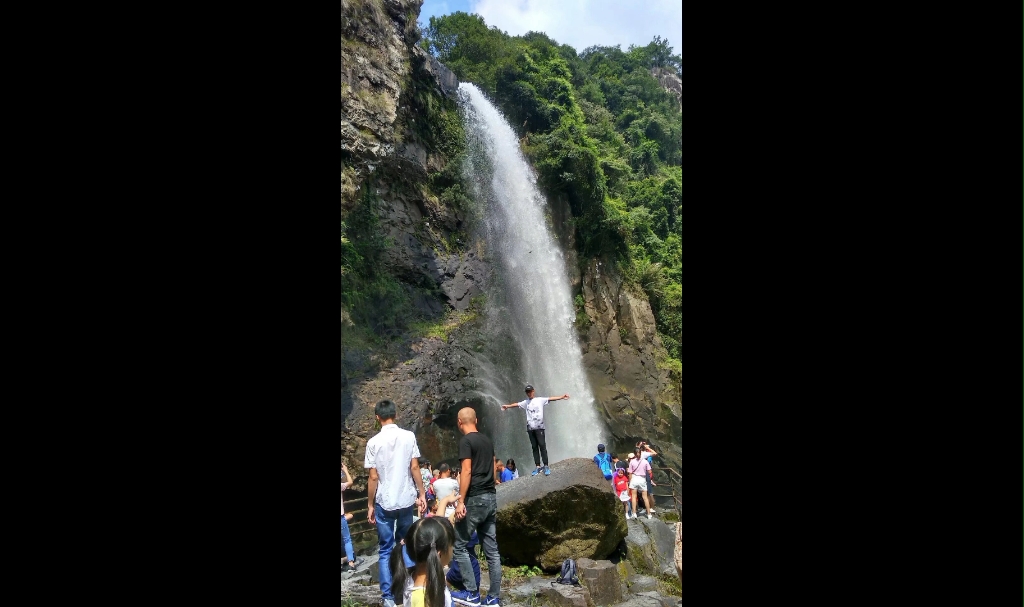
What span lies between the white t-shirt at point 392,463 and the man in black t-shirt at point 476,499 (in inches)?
18.0

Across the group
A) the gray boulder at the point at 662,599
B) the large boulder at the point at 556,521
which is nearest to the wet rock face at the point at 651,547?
the large boulder at the point at 556,521

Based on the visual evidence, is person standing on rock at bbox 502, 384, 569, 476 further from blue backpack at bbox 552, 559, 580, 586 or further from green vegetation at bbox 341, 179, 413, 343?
green vegetation at bbox 341, 179, 413, 343

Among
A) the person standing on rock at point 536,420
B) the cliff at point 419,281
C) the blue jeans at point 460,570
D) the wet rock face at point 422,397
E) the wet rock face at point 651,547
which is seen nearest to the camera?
the blue jeans at point 460,570

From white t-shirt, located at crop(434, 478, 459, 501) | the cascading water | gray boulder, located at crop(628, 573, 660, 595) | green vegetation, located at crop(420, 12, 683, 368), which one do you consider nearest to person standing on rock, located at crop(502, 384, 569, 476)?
gray boulder, located at crop(628, 573, 660, 595)

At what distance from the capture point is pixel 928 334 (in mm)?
1020

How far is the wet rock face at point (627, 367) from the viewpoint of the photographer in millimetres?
21000

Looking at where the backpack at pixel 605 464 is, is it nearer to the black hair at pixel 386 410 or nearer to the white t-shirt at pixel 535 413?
the white t-shirt at pixel 535 413

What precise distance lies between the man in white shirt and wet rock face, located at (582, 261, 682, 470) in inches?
616

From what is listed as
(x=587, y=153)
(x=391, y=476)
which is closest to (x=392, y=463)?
(x=391, y=476)
